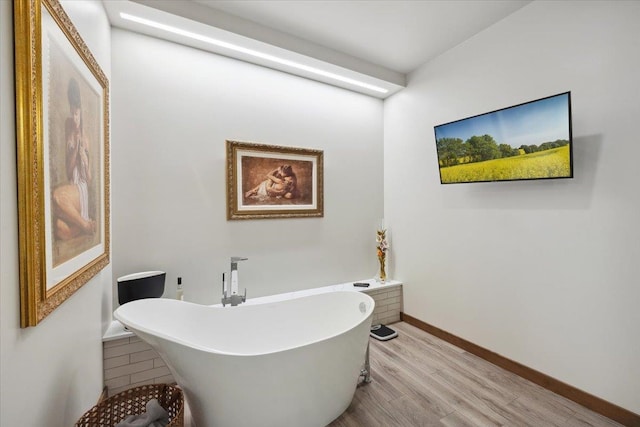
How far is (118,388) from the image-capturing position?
6.57 ft

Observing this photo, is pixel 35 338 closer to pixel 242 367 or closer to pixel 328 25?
pixel 242 367

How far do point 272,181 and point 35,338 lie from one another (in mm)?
2071

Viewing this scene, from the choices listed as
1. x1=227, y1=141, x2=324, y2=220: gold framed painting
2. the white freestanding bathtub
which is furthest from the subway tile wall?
x1=227, y1=141, x2=324, y2=220: gold framed painting

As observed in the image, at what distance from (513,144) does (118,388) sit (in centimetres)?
A: 339

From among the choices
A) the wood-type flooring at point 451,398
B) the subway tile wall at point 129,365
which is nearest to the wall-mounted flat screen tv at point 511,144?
the wood-type flooring at point 451,398

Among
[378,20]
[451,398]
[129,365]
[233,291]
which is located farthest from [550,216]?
[129,365]

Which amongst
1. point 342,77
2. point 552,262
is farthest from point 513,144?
point 342,77

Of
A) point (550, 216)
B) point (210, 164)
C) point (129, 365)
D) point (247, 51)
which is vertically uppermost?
point (247, 51)

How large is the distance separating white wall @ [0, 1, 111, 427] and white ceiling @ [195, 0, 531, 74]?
4.05ft

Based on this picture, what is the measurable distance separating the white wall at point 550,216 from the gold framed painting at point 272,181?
123 centimetres

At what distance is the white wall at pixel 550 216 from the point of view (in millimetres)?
1738

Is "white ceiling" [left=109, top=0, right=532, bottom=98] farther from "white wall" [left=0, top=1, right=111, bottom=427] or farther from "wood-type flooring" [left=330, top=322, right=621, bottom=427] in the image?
"wood-type flooring" [left=330, top=322, right=621, bottom=427]

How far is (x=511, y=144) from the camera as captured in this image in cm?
207

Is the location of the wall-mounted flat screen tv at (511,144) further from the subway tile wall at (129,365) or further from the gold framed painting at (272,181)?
the subway tile wall at (129,365)
